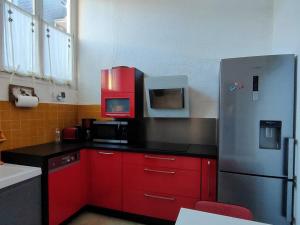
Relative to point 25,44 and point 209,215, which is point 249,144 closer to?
point 209,215

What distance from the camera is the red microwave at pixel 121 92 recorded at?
2.37 meters

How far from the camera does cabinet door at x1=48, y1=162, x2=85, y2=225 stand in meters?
1.84

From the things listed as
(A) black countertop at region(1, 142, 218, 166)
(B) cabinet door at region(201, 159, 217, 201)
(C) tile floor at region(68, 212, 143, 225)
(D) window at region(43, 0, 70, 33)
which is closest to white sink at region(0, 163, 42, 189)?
(A) black countertop at region(1, 142, 218, 166)

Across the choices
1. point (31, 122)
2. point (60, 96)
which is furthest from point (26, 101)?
point (60, 96)

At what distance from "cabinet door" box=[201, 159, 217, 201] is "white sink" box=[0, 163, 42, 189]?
1.50 m

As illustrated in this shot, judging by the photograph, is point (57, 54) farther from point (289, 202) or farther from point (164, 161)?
point (289, 202)

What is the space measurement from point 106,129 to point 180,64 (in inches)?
50.2

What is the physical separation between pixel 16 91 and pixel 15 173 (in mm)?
905

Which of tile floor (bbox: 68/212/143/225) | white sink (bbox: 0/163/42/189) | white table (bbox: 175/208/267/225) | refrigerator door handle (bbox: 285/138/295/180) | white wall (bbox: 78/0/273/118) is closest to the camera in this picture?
white table (bbox: 175/208/267/225)

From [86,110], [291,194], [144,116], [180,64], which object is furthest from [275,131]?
[86,110]

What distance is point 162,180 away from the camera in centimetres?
203

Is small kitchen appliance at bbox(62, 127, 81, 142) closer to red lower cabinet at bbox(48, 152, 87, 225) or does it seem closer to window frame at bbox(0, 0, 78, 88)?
red lower cabinet at bbox(48, 152, 87, 225)

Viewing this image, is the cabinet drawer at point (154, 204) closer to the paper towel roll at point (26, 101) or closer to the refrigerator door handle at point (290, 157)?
the refrigerator door handle at point (290, 157)

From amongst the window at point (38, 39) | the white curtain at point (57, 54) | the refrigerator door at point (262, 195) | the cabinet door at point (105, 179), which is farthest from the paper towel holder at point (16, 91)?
the refrigerator door at point (262, 195)
